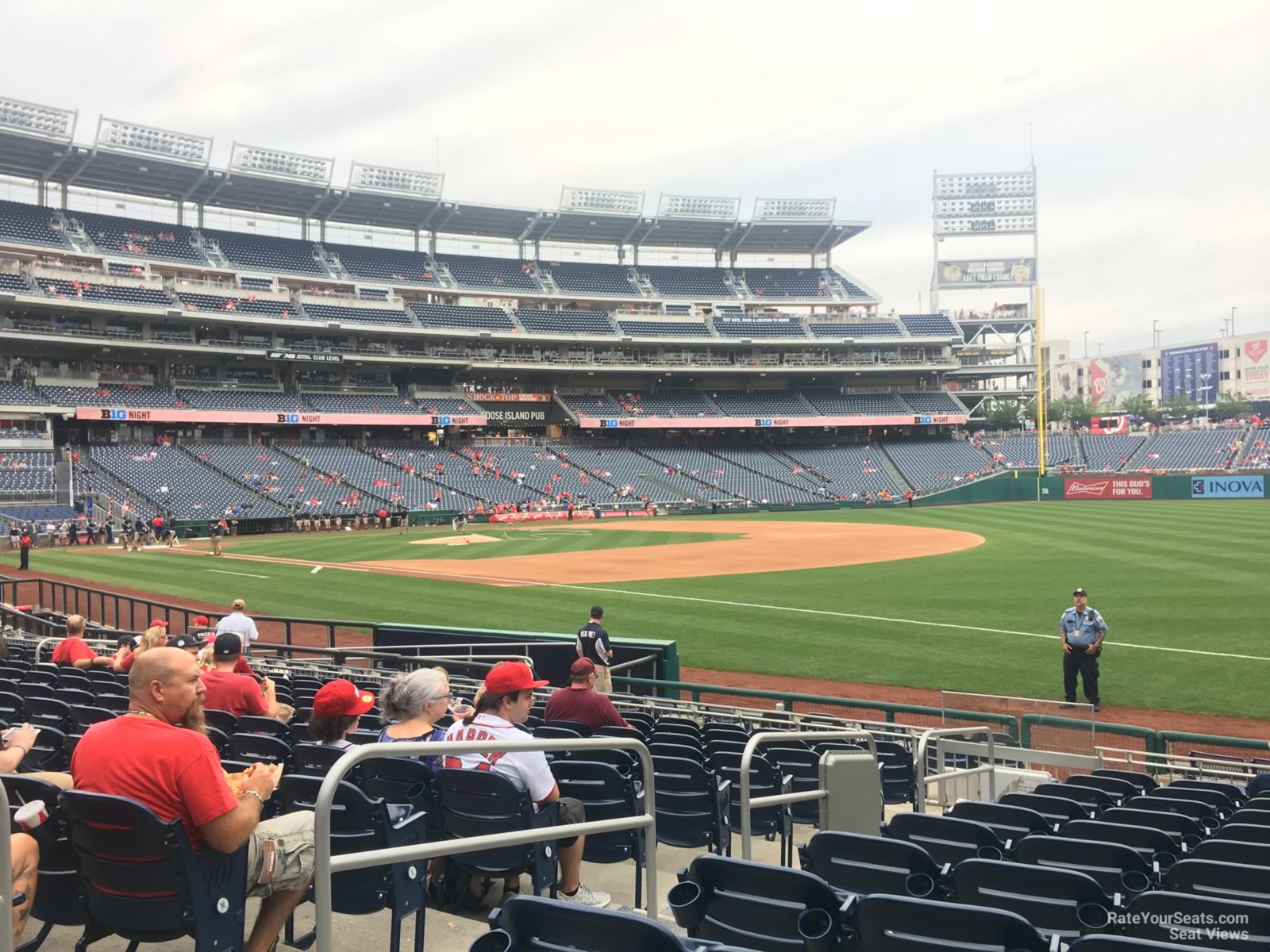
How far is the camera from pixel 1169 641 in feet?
61.3

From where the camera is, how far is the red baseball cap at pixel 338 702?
18.0 feet

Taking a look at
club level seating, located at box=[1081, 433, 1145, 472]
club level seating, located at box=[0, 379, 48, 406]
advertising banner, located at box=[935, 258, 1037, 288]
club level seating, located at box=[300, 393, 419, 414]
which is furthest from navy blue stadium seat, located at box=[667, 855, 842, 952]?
advertising banner, located at box=[935, 258, 1037, 288]

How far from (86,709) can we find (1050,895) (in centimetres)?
666

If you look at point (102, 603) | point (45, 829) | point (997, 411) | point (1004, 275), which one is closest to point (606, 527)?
point (102, 603)

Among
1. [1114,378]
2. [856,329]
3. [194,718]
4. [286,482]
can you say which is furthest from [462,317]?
[1114,378]

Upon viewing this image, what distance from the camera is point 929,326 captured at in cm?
8375

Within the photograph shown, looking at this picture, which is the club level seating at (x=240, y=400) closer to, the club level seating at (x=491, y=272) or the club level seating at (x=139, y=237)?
the club level seating at (x=139, y=237)

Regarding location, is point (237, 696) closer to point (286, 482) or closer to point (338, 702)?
point (338, 702)

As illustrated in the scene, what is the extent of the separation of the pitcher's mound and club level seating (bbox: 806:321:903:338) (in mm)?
44068

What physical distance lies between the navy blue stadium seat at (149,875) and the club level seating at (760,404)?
75.8m

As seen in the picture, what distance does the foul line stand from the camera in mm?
17991

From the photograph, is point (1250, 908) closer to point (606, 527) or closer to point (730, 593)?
point (730, 593)

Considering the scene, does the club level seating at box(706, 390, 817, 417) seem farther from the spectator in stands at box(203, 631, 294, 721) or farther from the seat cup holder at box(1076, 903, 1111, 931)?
the seat cup holder at box(1076, 903, 1111, 931)

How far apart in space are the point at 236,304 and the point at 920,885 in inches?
2675
